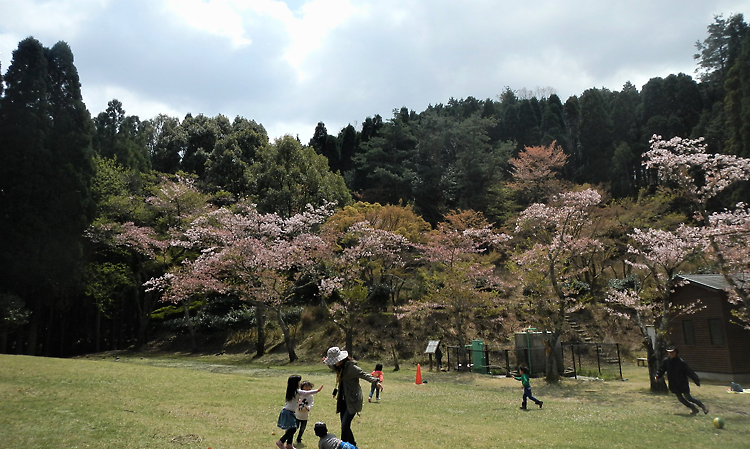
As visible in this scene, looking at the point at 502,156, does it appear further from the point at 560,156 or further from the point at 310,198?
the point at 310,198

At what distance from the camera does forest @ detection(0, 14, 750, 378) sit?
1892cm

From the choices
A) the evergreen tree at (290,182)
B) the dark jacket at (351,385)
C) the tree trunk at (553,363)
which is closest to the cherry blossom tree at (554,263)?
the tree trunk at (553,363)

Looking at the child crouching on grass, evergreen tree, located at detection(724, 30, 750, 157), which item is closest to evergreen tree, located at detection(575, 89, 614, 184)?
evergreen tree, located at detection(724, 30, 750, 157)

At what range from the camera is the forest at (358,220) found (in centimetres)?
1892

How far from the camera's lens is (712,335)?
58.4ft

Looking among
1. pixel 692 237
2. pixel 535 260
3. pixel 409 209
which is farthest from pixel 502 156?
pixel 692 237

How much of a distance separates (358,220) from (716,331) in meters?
17.6

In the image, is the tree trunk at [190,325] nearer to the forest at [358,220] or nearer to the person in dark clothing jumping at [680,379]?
the forest at [358,220]

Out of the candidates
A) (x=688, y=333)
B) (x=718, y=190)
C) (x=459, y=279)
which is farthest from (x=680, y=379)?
(x=688, y=333)

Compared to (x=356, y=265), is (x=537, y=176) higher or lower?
higher

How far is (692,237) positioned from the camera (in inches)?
570

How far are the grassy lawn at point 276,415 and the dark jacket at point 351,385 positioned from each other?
1489 millimetres

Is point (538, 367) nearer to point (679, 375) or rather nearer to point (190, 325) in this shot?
point (679, 375)

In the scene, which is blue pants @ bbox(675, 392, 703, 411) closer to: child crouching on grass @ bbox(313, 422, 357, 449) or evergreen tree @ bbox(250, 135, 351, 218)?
child crouching on grass @ bbox(313, 422, 357, 449)
